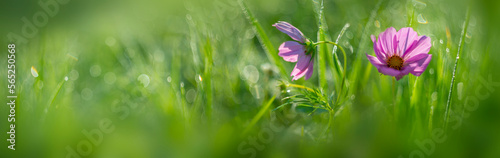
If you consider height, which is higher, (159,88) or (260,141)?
(159,88)

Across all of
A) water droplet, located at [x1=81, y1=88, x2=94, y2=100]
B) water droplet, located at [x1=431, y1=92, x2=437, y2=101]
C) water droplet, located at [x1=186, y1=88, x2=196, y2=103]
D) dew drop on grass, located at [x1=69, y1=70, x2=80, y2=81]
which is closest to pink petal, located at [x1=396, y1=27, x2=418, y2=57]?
water droplet, located at [x1=431, y1=92, x2=437, y2=101]

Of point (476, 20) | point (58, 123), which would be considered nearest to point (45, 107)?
point (58, 123)

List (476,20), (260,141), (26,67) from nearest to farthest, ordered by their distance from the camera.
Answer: (260,141), (476,20), (26,67)

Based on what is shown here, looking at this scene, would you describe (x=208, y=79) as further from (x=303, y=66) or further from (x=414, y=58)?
(x=414, y=58)

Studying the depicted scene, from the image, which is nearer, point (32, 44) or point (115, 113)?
point (115, 113)

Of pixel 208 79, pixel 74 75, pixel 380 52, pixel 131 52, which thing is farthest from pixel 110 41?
pixel 380 52

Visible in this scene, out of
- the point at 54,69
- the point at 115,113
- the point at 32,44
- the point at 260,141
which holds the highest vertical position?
the point at 32,44

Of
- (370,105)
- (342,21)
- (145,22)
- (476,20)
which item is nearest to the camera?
(370,105)

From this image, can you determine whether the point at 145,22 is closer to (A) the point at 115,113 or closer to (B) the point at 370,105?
(A) the point at 115,113
